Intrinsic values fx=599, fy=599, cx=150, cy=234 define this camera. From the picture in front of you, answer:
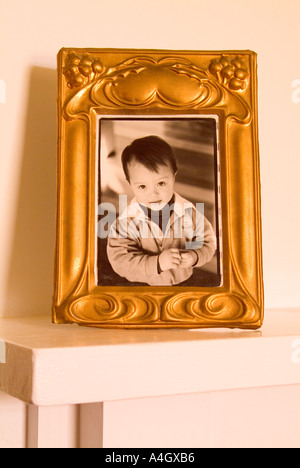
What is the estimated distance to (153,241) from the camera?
2.01 ft

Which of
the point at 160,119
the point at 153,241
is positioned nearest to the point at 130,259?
the point at 153,241

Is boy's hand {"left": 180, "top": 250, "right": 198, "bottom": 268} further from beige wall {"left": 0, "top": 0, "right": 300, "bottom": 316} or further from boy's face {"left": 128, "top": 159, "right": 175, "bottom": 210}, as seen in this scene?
beige wall {"left": 0, "top": 0, "right": 300, "bottom": 316}

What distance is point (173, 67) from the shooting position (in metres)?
0.65

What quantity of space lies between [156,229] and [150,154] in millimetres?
82

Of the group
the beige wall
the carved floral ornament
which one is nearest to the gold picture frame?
the carved floral ornament

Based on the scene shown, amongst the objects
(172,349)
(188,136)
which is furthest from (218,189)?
(172,349)

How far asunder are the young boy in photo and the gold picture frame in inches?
0.6

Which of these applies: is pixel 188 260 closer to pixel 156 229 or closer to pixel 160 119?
pixel 156 229

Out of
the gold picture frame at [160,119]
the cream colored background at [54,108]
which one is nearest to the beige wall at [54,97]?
the cream colored background at [54,108]

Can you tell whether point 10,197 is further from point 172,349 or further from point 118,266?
point 172,349

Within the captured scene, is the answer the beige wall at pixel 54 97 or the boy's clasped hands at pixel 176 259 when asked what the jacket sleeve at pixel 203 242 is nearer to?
the boy's clasped hands at pixel 176 259

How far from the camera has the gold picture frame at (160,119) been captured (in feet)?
1.95

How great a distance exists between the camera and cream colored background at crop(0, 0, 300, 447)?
0.71 m
